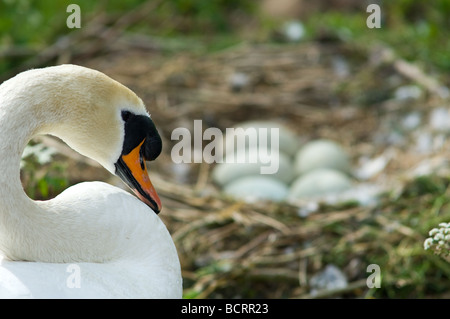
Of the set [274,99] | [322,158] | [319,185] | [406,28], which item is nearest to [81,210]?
[319,185]

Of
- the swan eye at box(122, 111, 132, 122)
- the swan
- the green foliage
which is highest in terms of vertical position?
the green foliage

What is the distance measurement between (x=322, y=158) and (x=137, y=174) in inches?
88.6

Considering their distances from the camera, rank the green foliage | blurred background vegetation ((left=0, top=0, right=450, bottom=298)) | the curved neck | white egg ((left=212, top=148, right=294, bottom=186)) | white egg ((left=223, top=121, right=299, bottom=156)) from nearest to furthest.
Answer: the curved neck < blurred background vegetation ((left=0, top=0, right=450, bottom=298)) < white egg ((left=212, top=148, right=294, bottom=186)) < white egg ((left=223, top=121, right=299, bottom=156)) < the green foliage

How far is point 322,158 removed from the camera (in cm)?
424

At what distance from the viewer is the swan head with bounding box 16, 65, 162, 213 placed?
6.42 ft

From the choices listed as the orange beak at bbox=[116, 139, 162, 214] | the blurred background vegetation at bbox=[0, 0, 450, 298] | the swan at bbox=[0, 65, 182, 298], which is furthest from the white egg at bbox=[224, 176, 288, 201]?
the swan at bbox=[0, 65, 182, 298]

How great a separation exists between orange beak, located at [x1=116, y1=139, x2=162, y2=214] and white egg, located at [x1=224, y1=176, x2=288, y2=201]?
1598mm

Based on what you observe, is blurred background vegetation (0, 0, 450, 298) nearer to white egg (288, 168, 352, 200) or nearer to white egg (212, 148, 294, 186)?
white egg (288, 168, 352, 200)

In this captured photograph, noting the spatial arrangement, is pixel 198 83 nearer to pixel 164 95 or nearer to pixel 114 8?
pixel 164 95

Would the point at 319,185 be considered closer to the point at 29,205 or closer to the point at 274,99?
the point at 274,99

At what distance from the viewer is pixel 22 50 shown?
205 inches

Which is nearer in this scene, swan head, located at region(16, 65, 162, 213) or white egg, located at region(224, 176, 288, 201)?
swan head, located at region(16, 65, 162, 213)

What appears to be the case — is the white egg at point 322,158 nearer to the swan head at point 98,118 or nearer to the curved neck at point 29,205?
the swan head at point 98,118

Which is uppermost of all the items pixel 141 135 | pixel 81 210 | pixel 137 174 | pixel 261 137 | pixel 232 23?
pixel 232 23
